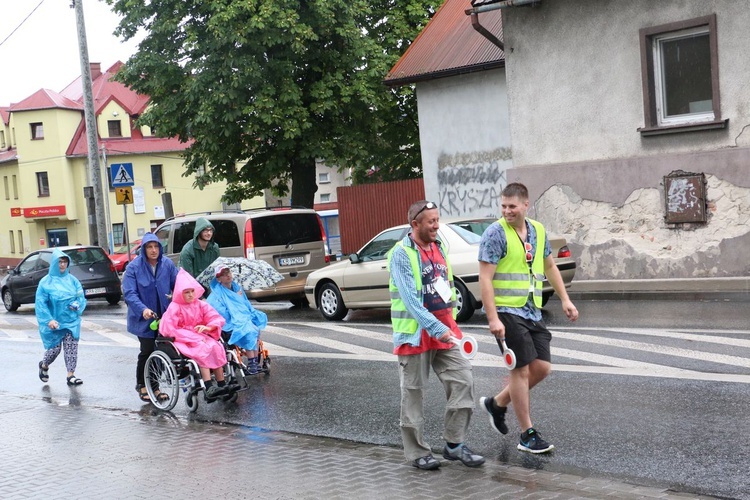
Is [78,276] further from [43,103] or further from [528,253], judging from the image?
[43,103]

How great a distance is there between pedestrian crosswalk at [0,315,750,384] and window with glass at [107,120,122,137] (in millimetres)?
47401

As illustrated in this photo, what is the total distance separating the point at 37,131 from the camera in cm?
6138

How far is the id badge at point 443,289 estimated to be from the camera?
21.5 feet

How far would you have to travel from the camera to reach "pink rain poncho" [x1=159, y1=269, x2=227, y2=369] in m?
9.22

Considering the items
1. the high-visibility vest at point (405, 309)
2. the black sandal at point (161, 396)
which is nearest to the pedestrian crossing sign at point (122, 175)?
the black sandal at point (161, 396)

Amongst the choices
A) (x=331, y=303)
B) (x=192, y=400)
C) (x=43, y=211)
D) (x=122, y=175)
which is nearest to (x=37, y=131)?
(x=43, y=211)

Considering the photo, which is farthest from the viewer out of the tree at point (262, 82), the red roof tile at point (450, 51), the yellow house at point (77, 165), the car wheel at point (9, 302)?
the yellow house at point (77, 165)

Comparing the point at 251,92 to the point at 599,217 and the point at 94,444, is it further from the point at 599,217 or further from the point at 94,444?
the point at 94,444

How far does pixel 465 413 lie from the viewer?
6.46 m

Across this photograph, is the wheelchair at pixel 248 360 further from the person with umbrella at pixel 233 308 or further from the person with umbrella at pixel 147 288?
the person with umbrella at pixel 147 288

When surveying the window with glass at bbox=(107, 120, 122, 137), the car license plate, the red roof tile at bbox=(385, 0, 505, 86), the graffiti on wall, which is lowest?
the car license plate

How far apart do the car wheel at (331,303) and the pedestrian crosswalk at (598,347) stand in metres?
0.34

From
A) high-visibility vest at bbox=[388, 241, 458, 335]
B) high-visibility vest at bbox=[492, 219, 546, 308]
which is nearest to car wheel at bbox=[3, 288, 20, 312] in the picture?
high-visibility vest at bbox=[388, 241, 458, 335]

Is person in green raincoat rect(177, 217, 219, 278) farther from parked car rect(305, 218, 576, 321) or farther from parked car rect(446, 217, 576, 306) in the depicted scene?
parked car rect(446, 217, 576, 306)
